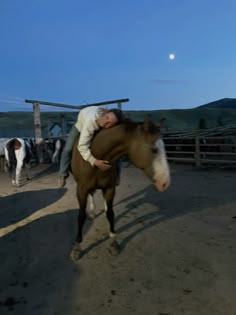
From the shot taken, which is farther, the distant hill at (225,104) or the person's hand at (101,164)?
the distant hill at (225,104)

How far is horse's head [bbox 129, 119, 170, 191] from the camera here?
2.67 m

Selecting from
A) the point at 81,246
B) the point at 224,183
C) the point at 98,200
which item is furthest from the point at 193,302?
the point at 224,183

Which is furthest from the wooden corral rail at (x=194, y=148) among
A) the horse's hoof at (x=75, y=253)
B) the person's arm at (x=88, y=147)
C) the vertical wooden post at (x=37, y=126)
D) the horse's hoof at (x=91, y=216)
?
the person's arm at (x=88, y=147)

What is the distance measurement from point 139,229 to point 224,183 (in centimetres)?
391

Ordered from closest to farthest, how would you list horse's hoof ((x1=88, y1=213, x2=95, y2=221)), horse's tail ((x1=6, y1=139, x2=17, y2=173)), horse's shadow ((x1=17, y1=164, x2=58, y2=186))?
horse's hoof ((x1=88, y1=213, x2=95, y2=221))
horse's tail ((x1=6, y1=139, x2=17, y2=173))
horse's shadow ((x1=17, y1=164, x2=58, y2=186))

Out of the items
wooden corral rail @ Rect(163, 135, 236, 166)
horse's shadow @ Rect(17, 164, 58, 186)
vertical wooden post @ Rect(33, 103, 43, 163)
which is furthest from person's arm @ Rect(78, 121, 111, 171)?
vertical wooden post @ Rect(33, 103, 43, 163)

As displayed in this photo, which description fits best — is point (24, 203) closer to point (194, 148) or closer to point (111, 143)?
point (111, 143)

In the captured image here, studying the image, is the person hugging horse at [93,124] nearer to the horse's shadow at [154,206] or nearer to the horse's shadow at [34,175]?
the horse's shadow at [154,206]

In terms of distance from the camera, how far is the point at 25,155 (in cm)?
863

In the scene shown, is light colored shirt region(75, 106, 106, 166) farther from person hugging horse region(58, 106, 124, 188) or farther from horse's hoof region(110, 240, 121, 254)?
horse's hoof region(110, 240, 121, 254)

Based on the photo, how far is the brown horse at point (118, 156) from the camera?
269cm

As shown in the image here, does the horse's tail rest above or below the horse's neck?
below

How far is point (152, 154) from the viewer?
270 cm

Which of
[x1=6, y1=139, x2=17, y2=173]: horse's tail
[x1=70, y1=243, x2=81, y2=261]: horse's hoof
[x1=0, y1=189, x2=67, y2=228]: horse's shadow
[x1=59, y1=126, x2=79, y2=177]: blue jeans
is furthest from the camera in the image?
[x1=6, y1=139, x2=17, y2=173]: horse's tail
